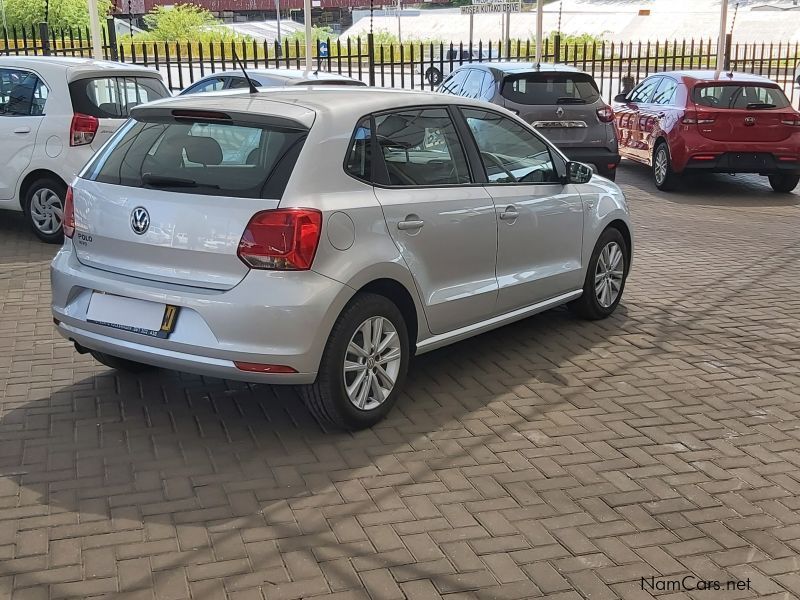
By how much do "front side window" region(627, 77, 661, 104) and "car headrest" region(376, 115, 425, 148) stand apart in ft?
32.5

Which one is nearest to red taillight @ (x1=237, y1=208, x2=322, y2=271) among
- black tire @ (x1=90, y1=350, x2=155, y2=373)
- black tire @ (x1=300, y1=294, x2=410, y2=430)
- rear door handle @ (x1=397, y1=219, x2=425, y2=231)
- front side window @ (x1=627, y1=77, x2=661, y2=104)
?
black tire @ (x1=300, y1=294, x2=410, y2=430)

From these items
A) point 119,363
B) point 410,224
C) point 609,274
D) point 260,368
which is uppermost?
point 410,224

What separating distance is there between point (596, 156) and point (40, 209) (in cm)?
666

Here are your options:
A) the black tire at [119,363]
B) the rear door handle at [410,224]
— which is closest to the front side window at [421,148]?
the rear door handle at [410,224]

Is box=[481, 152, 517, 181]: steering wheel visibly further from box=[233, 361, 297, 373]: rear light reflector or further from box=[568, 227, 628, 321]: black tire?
box=[233, 361, 297, 373]: rear light reflector

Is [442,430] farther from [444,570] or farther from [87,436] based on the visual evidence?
[87,436]

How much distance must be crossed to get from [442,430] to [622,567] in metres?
1.49

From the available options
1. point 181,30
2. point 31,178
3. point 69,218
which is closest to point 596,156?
point 31,178

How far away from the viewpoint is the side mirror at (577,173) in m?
6.29

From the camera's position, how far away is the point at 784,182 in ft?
43.9

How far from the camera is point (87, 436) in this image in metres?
4.74

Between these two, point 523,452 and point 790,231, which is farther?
point 790,231

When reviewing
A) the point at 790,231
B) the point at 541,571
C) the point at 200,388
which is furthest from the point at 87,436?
the point at 790,231

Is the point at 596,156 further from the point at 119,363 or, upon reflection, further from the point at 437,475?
the point at 437,475
